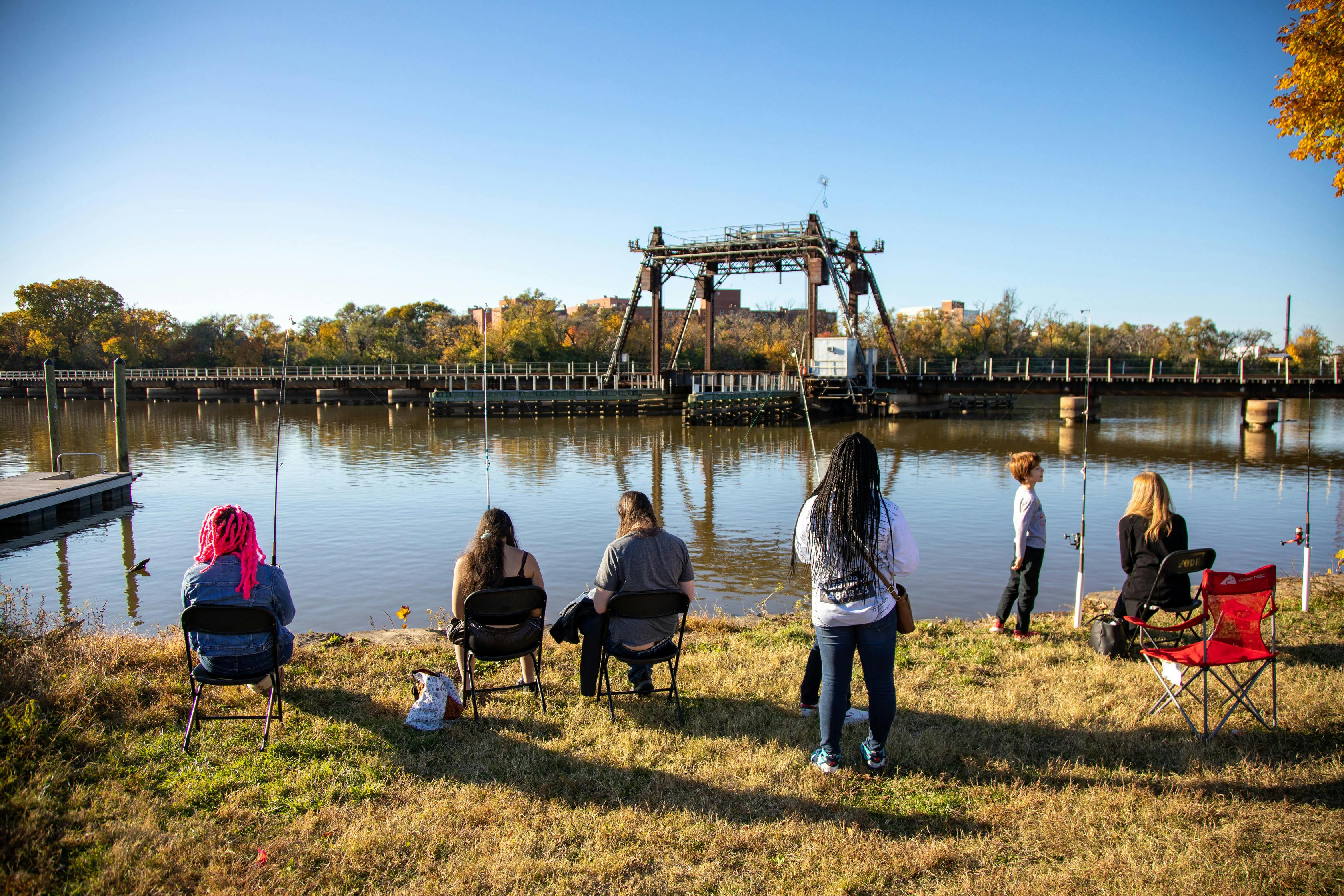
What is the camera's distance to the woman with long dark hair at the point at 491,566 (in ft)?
15.5

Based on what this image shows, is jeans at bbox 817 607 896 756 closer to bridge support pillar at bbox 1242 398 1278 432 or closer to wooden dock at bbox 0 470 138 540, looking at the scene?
wooden dock at bbox 0 470 138 540

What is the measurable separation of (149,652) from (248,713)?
4.78 feet

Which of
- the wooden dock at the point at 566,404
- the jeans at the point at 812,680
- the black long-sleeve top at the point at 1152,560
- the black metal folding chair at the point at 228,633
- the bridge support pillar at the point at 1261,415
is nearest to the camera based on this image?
the black metal folding chair at the point at 228,633

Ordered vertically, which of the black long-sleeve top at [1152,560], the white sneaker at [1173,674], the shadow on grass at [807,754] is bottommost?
the shadow on grass at [807,754]

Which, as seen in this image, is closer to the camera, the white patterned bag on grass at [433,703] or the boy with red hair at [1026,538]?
the white patterned bag on grass at [433,703]

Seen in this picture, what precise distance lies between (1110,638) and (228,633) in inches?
229

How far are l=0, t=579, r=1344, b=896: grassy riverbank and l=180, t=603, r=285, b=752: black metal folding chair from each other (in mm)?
121

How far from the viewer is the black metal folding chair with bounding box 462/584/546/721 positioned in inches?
180

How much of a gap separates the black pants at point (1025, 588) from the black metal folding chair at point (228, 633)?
531cm

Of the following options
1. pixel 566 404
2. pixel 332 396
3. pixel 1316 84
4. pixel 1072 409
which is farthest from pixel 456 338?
pixel 1316 84

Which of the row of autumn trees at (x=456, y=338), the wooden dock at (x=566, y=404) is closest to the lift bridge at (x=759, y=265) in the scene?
the wooden dock at (x=566, y=404)

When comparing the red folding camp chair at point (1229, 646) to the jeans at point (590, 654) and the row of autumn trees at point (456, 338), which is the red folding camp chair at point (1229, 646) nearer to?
the jeans at point (590, 654)

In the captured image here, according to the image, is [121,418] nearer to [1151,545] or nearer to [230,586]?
[230,586]

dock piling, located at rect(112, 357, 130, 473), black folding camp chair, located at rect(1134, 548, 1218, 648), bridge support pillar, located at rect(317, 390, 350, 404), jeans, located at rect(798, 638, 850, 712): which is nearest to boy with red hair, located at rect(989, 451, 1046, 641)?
black folding camp chair, located at rect(1134, 548, 1218, 648)
